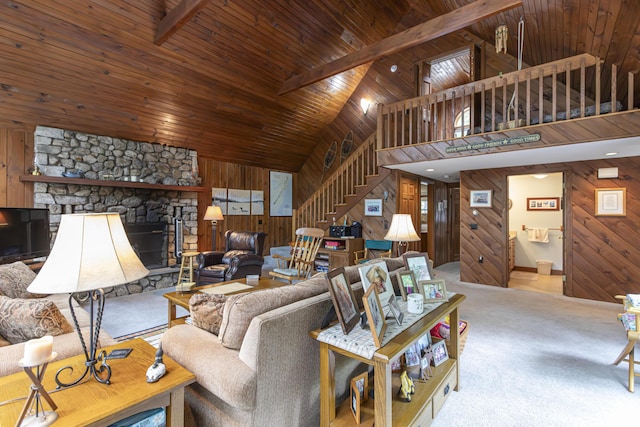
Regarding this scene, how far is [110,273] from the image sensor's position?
119 cm

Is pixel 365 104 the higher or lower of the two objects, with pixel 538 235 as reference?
higher

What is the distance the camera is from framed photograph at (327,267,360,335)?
1.43 metres

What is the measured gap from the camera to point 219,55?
4699mm

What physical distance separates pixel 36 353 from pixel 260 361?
0.78m

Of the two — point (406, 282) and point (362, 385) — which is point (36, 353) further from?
point (406, 282)

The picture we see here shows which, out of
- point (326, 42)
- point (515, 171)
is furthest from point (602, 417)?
point (326, 42)

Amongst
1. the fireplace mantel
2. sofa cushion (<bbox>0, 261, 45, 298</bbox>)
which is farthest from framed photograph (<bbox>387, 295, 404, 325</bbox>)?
the fireplace mantel

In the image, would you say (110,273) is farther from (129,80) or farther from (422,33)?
(422,33)

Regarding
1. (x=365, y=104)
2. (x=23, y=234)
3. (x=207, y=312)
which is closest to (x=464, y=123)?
(x=365, y=104)

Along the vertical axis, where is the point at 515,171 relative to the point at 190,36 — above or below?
below

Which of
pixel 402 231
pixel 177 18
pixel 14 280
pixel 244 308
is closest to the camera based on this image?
pixel 244 308

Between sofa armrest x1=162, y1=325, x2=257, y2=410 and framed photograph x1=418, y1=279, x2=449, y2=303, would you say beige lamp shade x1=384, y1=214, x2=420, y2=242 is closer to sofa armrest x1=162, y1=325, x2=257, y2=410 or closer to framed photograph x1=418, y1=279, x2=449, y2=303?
framed photograph x1=418, y1=279, x2=449, y2=303

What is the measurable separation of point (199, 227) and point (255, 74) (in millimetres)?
3387

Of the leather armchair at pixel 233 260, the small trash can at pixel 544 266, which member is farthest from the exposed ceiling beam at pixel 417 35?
the small trash can at pixel 544 266
